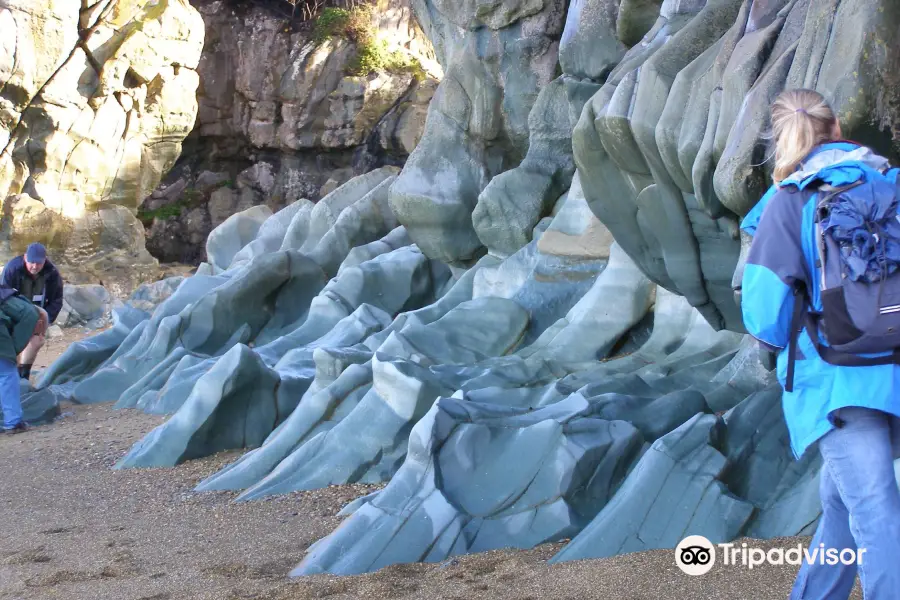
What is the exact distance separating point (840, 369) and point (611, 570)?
1.28m

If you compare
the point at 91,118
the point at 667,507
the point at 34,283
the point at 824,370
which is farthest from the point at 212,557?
the point at 91,118

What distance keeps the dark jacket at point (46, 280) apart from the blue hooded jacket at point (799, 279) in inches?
257

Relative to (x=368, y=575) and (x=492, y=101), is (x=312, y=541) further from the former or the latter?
(x=492, y=101)

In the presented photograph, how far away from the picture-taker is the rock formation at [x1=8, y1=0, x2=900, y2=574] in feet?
12.2

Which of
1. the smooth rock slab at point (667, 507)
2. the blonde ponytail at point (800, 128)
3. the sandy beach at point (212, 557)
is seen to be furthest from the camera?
the smooth rock slab at point (667, 507)

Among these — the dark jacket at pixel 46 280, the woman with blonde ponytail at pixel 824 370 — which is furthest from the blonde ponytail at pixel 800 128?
the dark jacket at pixel 46 280

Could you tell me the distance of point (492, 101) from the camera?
8.30m

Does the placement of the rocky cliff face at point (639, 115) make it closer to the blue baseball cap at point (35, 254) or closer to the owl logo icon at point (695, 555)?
the owl logo icon at point (695, 555)

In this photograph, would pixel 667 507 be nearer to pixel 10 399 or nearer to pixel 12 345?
pixel 12 345

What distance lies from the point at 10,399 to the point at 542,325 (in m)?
3.37

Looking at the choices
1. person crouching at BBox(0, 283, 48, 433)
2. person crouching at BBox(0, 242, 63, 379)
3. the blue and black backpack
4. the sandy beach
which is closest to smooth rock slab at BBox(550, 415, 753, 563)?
the sandy beach

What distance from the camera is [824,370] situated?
2.26 m

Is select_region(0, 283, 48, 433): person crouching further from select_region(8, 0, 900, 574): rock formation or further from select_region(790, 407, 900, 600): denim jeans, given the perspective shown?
select_region(790, 407, 900, 600): denim jeans

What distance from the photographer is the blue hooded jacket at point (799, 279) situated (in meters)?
2.26
